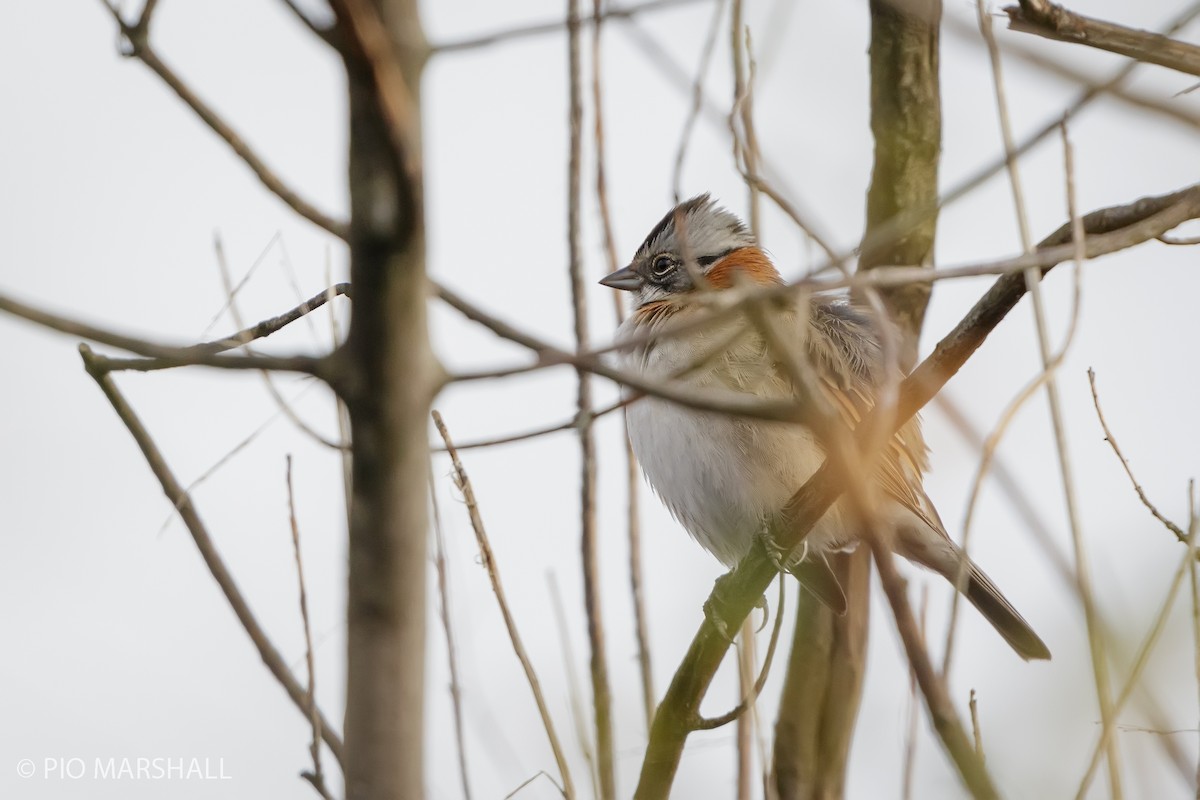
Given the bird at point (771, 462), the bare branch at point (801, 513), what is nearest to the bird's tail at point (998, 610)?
the bird at point (771, 462)

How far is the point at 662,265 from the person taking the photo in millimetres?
6238

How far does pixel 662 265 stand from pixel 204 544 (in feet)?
12.8

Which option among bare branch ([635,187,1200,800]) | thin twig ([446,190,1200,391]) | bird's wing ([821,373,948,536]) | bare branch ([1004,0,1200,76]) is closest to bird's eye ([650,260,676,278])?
bird's wing ([821,373,948,536])

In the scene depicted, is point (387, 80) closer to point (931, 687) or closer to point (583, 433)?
point (931, 687)

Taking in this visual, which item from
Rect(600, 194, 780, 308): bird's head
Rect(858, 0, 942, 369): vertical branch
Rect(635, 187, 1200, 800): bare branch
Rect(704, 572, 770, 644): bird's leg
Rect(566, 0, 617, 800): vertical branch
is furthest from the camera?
Rect(600, 194, 780, 308): bird's head

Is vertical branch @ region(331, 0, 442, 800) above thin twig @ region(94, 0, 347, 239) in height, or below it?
below

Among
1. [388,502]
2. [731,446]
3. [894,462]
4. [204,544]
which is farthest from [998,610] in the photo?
[388,502]

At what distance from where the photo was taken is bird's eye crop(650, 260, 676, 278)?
20.4 ft

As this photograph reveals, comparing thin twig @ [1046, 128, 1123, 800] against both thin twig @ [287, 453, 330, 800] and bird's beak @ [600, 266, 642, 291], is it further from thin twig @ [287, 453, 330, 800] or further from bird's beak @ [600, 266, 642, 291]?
bird's beak @ [600, 266, 642, 291]

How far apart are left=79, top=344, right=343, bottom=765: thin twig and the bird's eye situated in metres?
3.48

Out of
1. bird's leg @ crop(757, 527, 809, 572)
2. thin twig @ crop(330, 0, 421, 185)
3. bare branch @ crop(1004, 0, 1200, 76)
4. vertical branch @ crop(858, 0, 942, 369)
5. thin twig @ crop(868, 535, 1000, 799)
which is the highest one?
vertical branch @ crop(858, 0, 942, 369)

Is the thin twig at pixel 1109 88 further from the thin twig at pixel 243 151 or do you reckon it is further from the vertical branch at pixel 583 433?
the vertical branch at pixel 583 433

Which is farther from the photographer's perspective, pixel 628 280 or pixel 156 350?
pixel 628 280

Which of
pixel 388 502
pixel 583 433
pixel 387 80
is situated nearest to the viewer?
pixel 387 80
